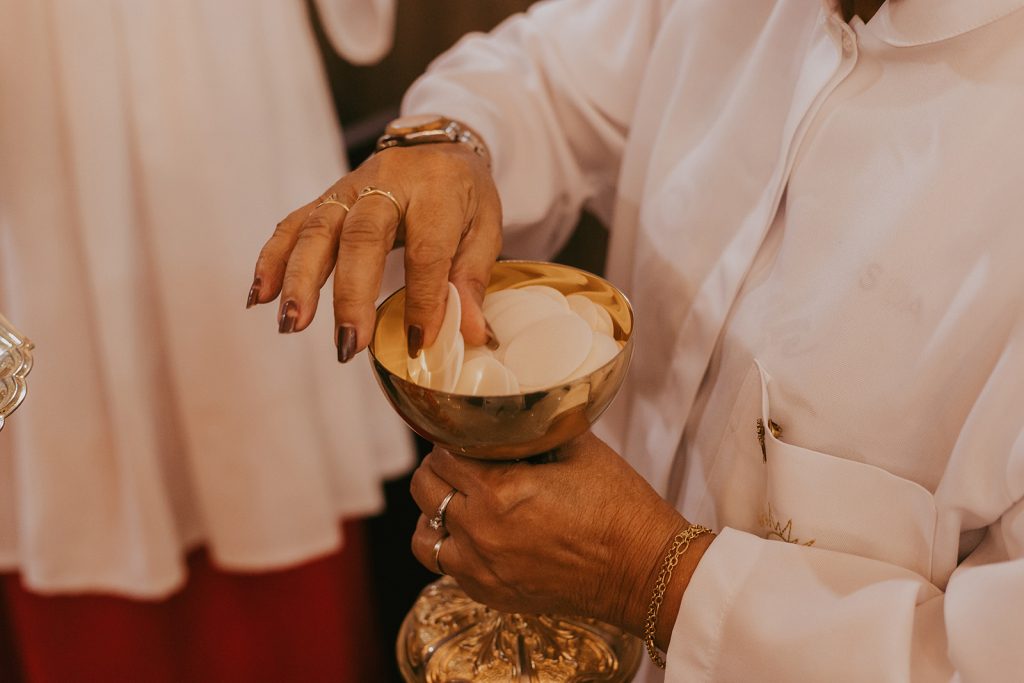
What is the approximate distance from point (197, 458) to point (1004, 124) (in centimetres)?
114

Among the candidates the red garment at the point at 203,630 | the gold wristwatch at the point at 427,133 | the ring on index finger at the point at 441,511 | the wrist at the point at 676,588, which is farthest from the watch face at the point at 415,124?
the red garment at the point at 203,630

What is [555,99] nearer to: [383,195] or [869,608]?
[383,195]

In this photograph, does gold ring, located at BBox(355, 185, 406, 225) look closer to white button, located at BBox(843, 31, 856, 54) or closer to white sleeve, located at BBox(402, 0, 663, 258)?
white sleeve, located at BBox(402, 0, 663, 258)

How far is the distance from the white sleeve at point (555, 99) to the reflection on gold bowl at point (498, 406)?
0.39m

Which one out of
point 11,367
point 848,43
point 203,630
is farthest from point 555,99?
point 203,630

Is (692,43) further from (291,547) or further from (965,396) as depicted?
(291,547)

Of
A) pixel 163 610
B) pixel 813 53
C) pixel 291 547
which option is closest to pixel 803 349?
pixel 813 53

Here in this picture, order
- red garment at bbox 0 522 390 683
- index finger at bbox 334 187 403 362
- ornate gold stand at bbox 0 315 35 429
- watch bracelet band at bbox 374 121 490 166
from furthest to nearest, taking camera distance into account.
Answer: red garment at bbox 0 522 390 683, watch bracelet band at bbox 374 121 490 166, index finger at bbox 334 187 403 362, ornate gold stand at bbox 0 315 35 429

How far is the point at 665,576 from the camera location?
2.34ft

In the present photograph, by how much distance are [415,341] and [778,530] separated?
0.36m

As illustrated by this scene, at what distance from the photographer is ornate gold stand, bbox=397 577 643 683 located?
2.39 feet

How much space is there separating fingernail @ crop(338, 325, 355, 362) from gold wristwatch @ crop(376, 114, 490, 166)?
0.97 ft

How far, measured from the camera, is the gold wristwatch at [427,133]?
0.86 metres

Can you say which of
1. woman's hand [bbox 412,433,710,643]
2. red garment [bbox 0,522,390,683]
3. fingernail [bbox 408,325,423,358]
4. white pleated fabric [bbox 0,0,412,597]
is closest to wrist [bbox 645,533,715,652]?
woman's hand [bbox 412,433,710,643]
